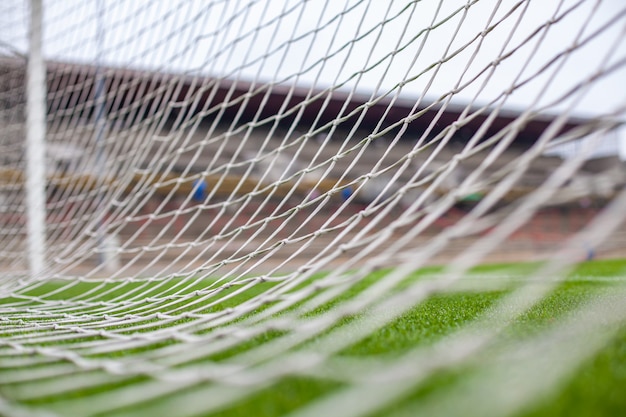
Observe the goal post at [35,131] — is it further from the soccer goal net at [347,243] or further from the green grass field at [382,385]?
the green grass field at [382,385]

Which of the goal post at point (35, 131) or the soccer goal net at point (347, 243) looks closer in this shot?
the soccer goal net at point (347, 243)

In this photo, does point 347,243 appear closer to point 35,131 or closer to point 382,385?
point 382,385

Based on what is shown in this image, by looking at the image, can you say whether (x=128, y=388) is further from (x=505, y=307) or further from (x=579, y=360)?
(x=505, y=307)

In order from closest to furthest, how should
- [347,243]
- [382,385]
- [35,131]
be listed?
[382,385]
[347,243]
[35,131]

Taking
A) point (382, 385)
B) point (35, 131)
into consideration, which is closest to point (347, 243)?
point (382, 385)

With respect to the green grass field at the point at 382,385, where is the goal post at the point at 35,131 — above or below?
above

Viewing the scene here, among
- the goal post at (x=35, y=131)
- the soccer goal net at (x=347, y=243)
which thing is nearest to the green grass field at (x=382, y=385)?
the soccer goal net at (x=347, y=243)

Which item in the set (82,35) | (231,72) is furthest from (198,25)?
(82,35)

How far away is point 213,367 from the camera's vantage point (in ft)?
2.23

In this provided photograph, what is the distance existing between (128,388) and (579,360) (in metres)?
0.52

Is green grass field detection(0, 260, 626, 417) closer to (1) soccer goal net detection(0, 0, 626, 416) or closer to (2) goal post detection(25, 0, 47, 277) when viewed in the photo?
(1) soccer goal net detection(0, 0, 626, 416)

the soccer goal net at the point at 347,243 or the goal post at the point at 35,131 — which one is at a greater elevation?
the goal post at the point at 35,131

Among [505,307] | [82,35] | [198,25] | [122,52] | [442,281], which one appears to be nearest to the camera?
[442,281]

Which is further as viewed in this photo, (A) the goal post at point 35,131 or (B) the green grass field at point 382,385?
(A) the goal post at point 35,131
